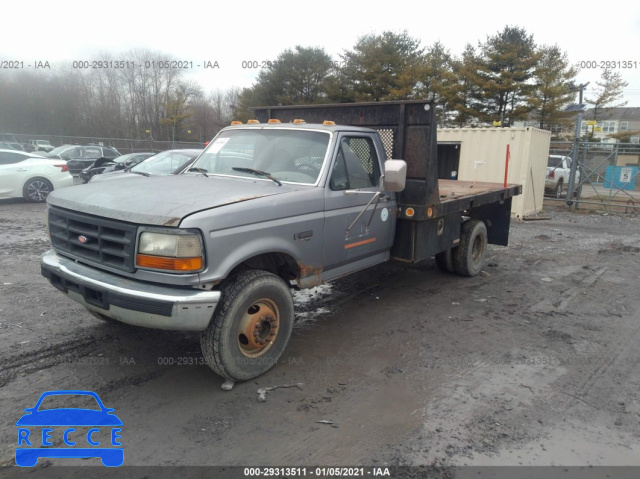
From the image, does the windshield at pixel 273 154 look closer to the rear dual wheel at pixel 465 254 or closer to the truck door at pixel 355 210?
the truck door at pixel 355 210

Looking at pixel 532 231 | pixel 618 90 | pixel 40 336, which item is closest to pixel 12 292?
pixel 40 336

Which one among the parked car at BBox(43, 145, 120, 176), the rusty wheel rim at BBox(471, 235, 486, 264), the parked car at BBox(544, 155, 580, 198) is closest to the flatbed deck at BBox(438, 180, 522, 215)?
the rusty wheel rim at BBox(471, 235, 486, 264)

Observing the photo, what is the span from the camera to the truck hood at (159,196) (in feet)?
11.3

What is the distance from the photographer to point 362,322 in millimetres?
5367

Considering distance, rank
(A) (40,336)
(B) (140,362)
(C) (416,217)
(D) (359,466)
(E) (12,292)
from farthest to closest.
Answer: (E) (12,292)
(C) (416,217)
(A) (40,336)
(B) (140,362)
(D) (359,466)

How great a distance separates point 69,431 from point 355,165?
11.1 ft

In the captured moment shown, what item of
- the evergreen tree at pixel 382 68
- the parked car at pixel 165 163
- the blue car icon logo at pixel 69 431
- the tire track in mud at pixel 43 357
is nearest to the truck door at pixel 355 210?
the blue car icon logo at pixel 69 431

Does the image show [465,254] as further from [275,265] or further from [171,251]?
[171,251]

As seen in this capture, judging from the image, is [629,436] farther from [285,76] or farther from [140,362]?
[285,76]

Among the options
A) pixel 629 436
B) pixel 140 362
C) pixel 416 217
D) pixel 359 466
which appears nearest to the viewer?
pixel 359 466

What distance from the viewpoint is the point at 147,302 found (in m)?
3.33

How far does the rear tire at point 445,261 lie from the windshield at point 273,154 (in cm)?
330

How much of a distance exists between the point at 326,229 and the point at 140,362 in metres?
2.03

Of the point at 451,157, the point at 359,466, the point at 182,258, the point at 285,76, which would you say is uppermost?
the point at 285,76
